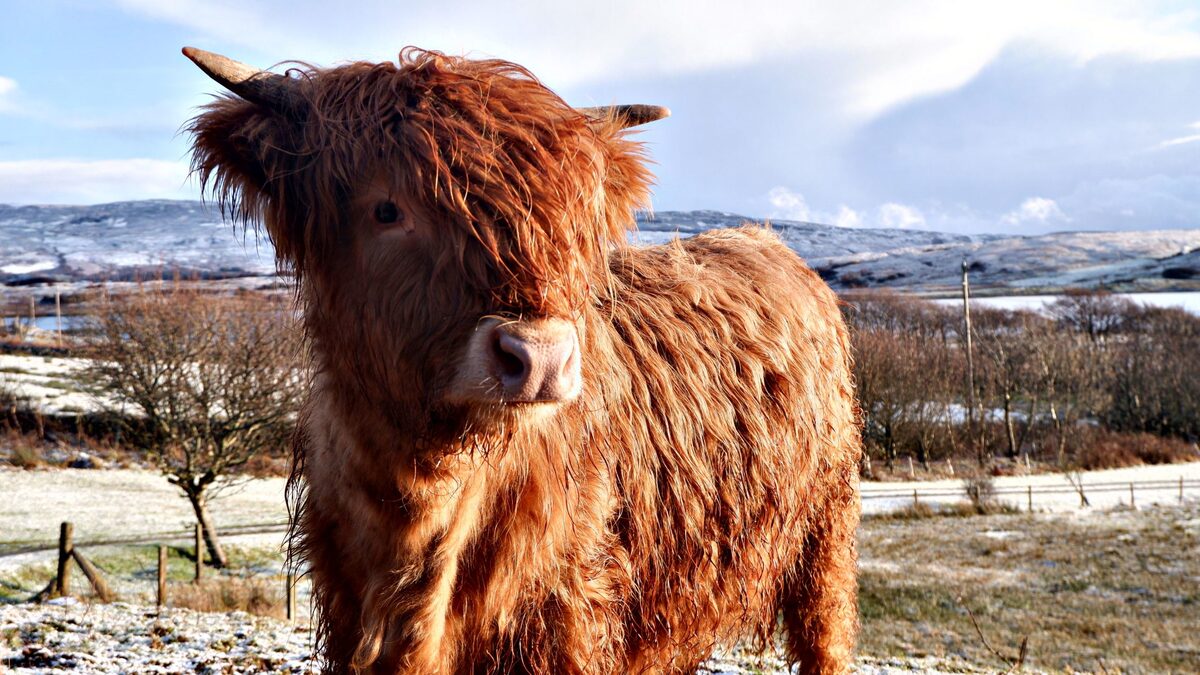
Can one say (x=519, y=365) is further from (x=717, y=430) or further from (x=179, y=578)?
(x=179, y=578)

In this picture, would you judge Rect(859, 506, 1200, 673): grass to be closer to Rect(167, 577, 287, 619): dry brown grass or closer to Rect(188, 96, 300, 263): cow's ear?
Rect(167, 577, 287, 619): dry brown grass

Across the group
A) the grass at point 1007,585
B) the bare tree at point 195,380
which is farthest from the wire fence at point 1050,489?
the bare tree at point 195,380

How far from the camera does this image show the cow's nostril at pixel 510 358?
2.08 meters

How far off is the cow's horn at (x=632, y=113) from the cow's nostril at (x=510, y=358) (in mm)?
1229

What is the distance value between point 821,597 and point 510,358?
3.51m

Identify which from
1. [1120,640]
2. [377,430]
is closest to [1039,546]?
Answer: [1120,640]

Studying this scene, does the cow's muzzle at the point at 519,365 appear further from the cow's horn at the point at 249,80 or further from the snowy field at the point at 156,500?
the snowy field at the point at 156,500

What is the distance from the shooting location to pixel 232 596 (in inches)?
638

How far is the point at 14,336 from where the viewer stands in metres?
50.8

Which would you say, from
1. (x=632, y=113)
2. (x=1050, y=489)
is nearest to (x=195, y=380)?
Answer: (x=632, y=113)

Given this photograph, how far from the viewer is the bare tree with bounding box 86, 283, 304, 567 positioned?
2141 cm

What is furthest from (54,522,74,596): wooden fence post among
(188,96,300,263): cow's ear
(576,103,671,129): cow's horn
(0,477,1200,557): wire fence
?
(576,103,671,129): cow's horn

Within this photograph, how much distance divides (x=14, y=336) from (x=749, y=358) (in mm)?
59042

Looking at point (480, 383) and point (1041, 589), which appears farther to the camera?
point (1041, 589)
